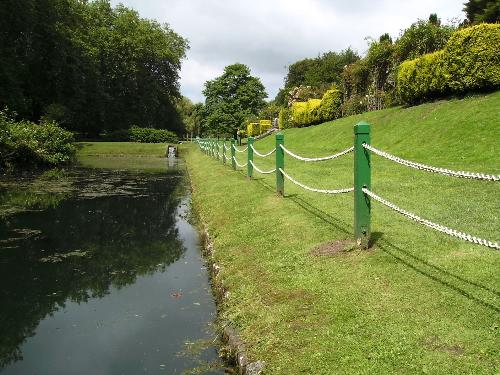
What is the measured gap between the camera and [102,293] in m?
6.29

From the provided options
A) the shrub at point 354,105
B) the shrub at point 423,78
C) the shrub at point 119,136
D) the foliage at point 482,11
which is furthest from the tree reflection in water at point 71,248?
the shrub at point 119,136

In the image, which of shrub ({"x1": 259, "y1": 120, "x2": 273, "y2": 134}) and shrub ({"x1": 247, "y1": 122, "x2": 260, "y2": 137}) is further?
shrub ({"x1": 247, "y1": 122, "x2": 260, "y2": 137})

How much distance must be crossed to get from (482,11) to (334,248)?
42497 millimetres

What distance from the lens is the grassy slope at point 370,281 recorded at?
10.9 feet

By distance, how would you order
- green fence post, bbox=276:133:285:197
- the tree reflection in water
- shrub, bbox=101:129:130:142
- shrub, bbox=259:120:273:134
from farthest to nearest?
shrub, bbox=101:129:130:142
shrub, bbox=259:120:273:134
green fence post, bbox=276:133:285:197
the tree reflection in water

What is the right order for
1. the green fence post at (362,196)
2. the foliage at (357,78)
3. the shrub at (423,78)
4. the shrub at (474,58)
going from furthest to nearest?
the foliage at (357,78)
the shrub at (423,78)
the shrub at (474,58)
the green fence post at (362,196)

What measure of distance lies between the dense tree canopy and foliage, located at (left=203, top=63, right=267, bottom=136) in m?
7.34

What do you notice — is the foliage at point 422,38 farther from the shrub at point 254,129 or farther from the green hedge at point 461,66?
the shrub at point 254,129

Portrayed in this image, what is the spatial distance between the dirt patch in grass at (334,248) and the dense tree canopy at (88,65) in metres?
35.1

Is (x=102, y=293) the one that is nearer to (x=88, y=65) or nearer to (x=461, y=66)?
(x=461, y=66)

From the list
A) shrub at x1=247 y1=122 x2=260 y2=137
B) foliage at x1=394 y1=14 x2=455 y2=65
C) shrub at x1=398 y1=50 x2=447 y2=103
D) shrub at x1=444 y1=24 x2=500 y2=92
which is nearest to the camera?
shrub at x1=444 y1=24 x2=500 y2=92

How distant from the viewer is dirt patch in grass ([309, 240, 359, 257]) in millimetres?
5582

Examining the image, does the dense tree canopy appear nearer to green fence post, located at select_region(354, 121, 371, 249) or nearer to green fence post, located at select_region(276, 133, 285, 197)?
green fence post, located at select_region(276, 133, 285, 197)

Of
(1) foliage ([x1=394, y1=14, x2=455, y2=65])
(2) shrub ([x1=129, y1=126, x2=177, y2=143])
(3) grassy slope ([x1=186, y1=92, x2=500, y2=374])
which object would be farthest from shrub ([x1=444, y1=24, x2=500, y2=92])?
(2) shrub ([x1=129, y1=126, x2=177, y2=143])
